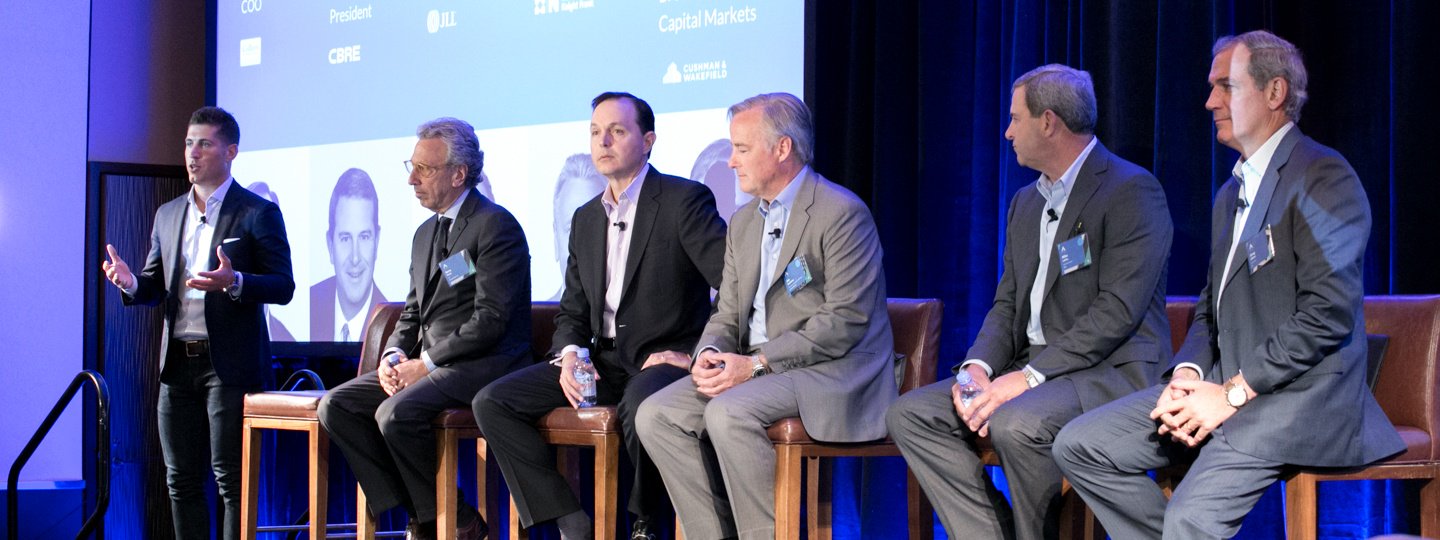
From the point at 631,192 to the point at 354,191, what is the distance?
1.84m

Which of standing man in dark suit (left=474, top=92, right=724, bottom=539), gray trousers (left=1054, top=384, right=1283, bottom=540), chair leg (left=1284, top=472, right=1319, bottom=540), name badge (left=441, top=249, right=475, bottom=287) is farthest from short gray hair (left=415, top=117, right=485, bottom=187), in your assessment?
chair leg (left=1284, top=472, right=1319, bottom=540)

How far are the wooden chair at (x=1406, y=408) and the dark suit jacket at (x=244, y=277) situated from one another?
10.0 ft

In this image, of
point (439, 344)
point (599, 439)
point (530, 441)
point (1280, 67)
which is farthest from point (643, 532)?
point (1280, 67)

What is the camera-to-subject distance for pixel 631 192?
3.72 meters

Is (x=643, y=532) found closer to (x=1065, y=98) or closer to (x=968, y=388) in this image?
(x=968, y=388)

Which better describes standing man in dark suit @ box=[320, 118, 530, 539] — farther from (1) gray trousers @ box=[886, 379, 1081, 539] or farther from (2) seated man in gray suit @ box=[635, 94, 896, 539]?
(1) gray trousers @ box=[886, 379, 1081, 539]

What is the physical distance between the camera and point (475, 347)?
3.71m

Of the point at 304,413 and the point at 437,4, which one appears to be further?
the point at 437,4

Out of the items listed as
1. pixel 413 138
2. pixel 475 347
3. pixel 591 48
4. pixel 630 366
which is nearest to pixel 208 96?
pixel 413 138

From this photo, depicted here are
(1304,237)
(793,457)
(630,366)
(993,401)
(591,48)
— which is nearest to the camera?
(1304,237)

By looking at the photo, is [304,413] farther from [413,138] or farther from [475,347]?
[413,138]

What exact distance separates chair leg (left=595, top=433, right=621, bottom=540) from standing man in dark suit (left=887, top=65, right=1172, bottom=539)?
31.7 inches

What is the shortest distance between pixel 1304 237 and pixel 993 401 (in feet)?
2.35

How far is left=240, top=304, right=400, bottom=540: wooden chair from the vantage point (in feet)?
12.8
